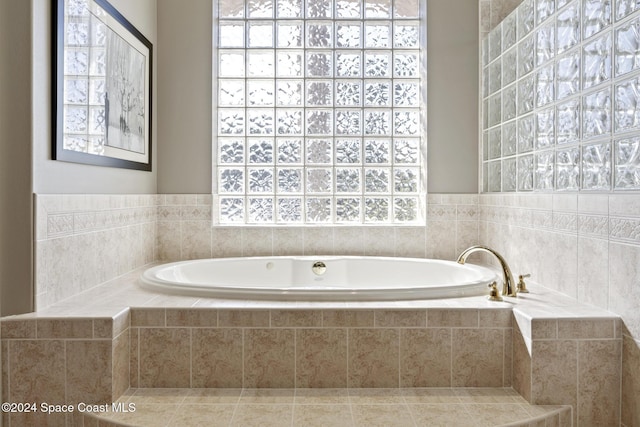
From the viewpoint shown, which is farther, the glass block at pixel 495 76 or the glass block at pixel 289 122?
the glass block at pixel 289 122

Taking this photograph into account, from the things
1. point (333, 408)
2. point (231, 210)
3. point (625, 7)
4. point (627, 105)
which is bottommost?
point (333, 408)

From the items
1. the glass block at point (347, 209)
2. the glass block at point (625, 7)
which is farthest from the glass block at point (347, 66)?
the glass block at point (625, 7)

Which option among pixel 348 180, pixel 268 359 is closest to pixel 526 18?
pixel 348 180

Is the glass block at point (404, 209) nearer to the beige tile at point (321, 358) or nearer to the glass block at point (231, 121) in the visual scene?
the glass block at point (231, 121)

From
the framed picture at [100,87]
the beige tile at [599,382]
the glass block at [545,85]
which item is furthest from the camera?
the glass block at [545,85]

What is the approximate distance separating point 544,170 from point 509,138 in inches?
19.7

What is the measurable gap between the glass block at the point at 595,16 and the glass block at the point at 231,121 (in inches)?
85.5

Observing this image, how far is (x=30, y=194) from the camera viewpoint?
1.89m

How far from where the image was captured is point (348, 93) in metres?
3.41

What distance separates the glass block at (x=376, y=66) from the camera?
3408mm

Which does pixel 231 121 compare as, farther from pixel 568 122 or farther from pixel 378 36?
pixel 568 122

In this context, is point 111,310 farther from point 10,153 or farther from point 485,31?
point 485,31

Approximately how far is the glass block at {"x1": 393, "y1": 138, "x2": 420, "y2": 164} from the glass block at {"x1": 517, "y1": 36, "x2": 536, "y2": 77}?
34.6 inches

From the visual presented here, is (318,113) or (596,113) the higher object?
(318,113)
